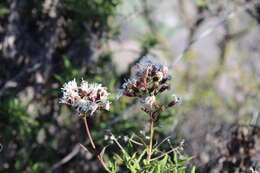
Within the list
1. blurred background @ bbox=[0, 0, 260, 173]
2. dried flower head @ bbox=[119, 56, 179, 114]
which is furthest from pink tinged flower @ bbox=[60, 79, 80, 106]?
blurred background @ bbox=[0, 0, 260, 173]

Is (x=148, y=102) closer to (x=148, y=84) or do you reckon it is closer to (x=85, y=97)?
(x=148, y=84)

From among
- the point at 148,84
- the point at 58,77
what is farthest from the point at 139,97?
the point at 58,77

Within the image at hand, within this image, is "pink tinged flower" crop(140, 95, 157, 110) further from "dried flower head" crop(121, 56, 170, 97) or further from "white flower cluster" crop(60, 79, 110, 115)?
"white flower cluster" crop(60, 79, 110, 115)

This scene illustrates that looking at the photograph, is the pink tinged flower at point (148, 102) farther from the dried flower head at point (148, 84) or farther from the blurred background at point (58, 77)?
the blurred background at point (58, 77)

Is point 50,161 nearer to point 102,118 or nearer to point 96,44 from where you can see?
point 102,118

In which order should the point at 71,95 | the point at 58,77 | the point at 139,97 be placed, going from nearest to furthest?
the point at 71,95
the point at 139,97
the point at 58,77

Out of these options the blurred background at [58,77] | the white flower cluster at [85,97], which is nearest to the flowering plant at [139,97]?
the white flower cluster at [85,97]

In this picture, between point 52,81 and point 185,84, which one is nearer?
point 52,81

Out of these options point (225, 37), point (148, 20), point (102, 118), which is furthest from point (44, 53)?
point (225, 37)

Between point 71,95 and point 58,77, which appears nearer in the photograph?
point 71,95
